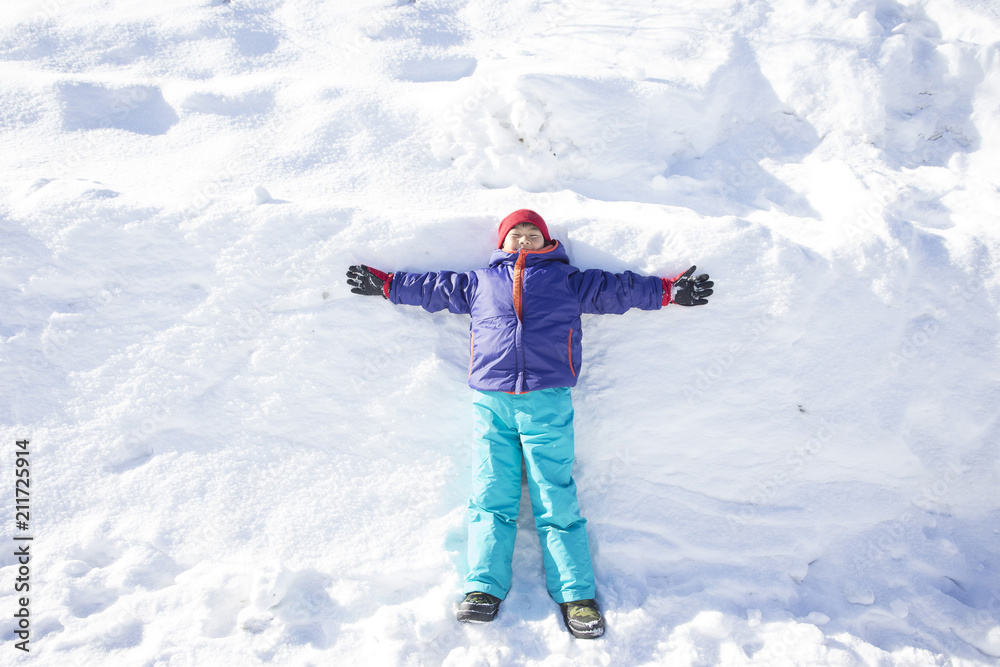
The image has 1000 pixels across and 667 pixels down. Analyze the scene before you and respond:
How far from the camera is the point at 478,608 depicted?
2559mm

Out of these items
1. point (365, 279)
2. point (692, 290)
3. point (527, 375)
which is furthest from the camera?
point (365, 279)

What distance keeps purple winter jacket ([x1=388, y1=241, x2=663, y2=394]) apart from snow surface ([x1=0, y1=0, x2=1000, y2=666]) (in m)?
0.22

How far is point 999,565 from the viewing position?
9.80 ft

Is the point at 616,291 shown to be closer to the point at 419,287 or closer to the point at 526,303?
the point at 526,303

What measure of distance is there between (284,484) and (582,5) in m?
4.09

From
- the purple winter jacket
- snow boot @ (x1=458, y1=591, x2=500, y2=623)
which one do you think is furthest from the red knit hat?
snow boot @ (x1=458, y1=591, x2=500, y2=623)

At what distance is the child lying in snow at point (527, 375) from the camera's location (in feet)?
8.74

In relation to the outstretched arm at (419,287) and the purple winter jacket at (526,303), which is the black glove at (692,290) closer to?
the purple winter jacket at (526,303)


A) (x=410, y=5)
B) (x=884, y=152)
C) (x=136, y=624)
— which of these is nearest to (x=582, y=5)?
(x=410, y=5)

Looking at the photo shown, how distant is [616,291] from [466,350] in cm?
97

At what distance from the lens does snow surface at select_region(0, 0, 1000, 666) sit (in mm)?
2721

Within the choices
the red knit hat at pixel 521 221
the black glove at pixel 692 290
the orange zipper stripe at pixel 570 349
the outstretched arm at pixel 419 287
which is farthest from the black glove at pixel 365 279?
the black glove at pixel 692 290

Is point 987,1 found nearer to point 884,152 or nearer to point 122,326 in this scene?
point 884,152

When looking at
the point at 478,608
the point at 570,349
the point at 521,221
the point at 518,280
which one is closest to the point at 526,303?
the point at 518,280
